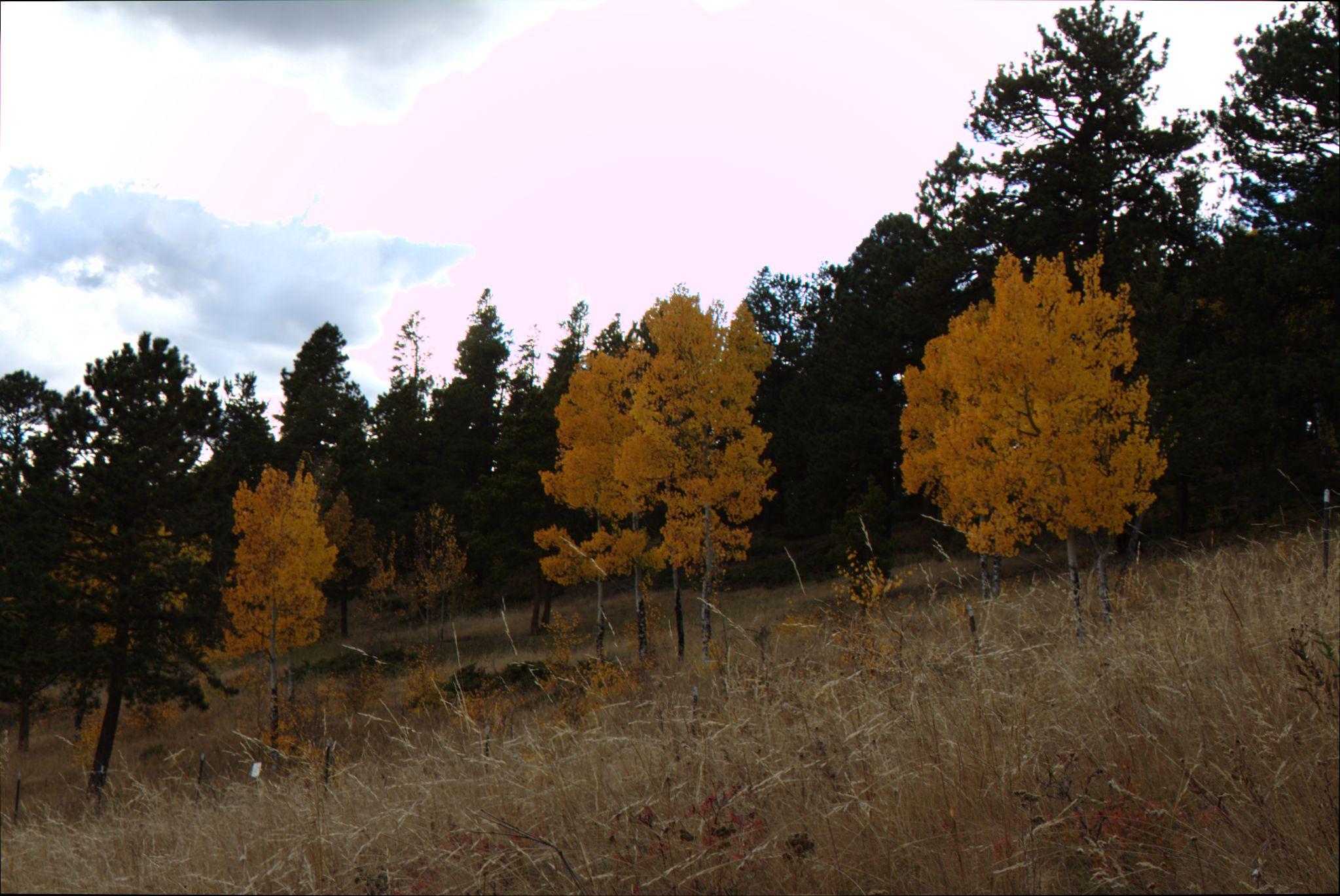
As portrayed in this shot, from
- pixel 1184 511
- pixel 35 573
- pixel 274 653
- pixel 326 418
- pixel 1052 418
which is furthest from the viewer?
pixel 326 418

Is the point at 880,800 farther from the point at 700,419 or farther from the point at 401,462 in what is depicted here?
the point at 401,462

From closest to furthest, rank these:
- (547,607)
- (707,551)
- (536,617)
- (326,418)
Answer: (707,551) < (536,617) < (547,607) < (326,418)

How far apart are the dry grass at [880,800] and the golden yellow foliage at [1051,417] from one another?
26.3ft

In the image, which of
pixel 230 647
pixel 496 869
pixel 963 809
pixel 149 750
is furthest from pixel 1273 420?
pixel 149 750

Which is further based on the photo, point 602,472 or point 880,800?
point 602,472

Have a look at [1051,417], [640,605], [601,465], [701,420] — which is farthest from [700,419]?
[1051,417]

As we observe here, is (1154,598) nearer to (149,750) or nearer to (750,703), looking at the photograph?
(750,703)

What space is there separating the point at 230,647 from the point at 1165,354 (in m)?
25.3

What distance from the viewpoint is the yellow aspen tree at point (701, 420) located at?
17.3 metres

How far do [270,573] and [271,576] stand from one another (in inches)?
3.0

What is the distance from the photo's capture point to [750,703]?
13.0 feet

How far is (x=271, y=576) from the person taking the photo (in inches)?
804

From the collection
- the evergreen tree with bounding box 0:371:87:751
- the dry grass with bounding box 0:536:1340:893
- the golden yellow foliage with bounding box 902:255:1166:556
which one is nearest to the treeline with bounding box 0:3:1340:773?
the evergreen tree with bounding box 0:371:87:751

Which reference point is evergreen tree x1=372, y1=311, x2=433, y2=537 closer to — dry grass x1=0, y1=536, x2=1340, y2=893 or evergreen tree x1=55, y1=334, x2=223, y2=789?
evergreen tree x1=55, y1=334, x2=223, y2=789
